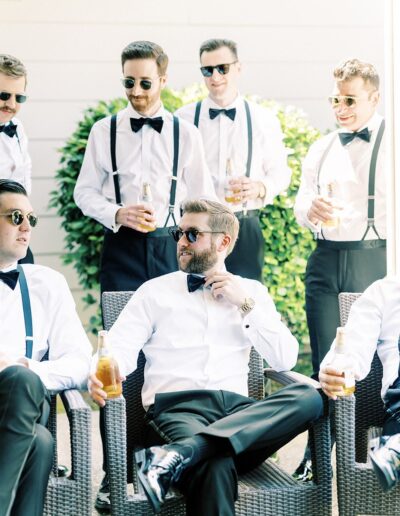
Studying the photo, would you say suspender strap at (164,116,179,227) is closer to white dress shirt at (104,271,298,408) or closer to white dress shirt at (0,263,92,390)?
white dress shirt at (104,271,298,408)

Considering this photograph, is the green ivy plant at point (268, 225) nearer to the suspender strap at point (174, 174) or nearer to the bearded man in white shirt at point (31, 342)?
the suspender strap at point (174, 174)

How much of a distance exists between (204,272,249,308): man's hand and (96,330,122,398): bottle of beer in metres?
0.54

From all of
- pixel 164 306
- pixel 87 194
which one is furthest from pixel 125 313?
pixel 87 194

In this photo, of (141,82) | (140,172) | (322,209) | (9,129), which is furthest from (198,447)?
(9,129)

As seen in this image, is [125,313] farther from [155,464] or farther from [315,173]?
[315,173]

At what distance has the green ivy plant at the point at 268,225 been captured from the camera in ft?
20.7

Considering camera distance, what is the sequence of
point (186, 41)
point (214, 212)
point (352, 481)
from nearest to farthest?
point (352, 481), point (214, 212), point (186, 41)

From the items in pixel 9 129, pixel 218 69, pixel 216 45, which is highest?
pixel 216 45

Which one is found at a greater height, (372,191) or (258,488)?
(372,191)

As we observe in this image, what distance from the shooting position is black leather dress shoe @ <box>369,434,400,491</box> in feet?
11.4

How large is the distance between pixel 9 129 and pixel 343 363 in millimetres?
2043

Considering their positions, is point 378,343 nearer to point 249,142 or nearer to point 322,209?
point 322,209

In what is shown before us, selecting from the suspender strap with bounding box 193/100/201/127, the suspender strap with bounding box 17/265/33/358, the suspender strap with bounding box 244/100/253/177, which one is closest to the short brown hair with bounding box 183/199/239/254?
the suspender strap with bounding box 17/265/33/358

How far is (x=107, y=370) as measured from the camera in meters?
3.64
